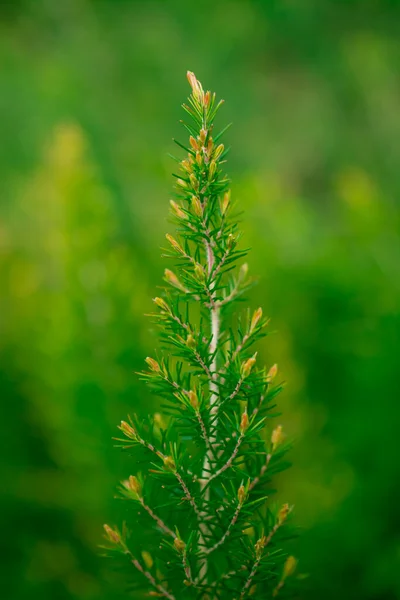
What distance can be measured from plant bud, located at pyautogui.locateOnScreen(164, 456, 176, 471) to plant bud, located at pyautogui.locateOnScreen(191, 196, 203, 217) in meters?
0.13

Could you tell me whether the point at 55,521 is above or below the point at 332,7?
below

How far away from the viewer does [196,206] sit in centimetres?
31

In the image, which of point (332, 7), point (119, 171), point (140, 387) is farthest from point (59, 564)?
point (332, 7)

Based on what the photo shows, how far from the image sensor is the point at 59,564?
755 millimetres

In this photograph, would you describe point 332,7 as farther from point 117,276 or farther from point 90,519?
point 90,519

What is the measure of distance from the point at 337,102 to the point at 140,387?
197 centimetres

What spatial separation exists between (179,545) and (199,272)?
5.8 inches

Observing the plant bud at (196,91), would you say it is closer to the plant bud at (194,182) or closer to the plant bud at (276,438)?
the plant bud at (194,182)

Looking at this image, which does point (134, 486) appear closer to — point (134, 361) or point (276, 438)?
point (276, 438)

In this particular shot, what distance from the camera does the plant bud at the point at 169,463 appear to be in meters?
0.30

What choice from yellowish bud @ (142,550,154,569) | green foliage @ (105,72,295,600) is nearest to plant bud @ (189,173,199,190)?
green foliage @ (105,72,295,600)

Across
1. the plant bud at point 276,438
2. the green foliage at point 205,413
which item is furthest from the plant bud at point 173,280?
the plant bud at point 276,438

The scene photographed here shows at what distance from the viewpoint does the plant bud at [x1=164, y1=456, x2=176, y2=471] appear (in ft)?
0.99

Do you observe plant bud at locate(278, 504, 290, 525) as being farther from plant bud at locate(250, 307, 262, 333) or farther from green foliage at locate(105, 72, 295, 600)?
plant bud at locate(250, 307, 262, 333)
